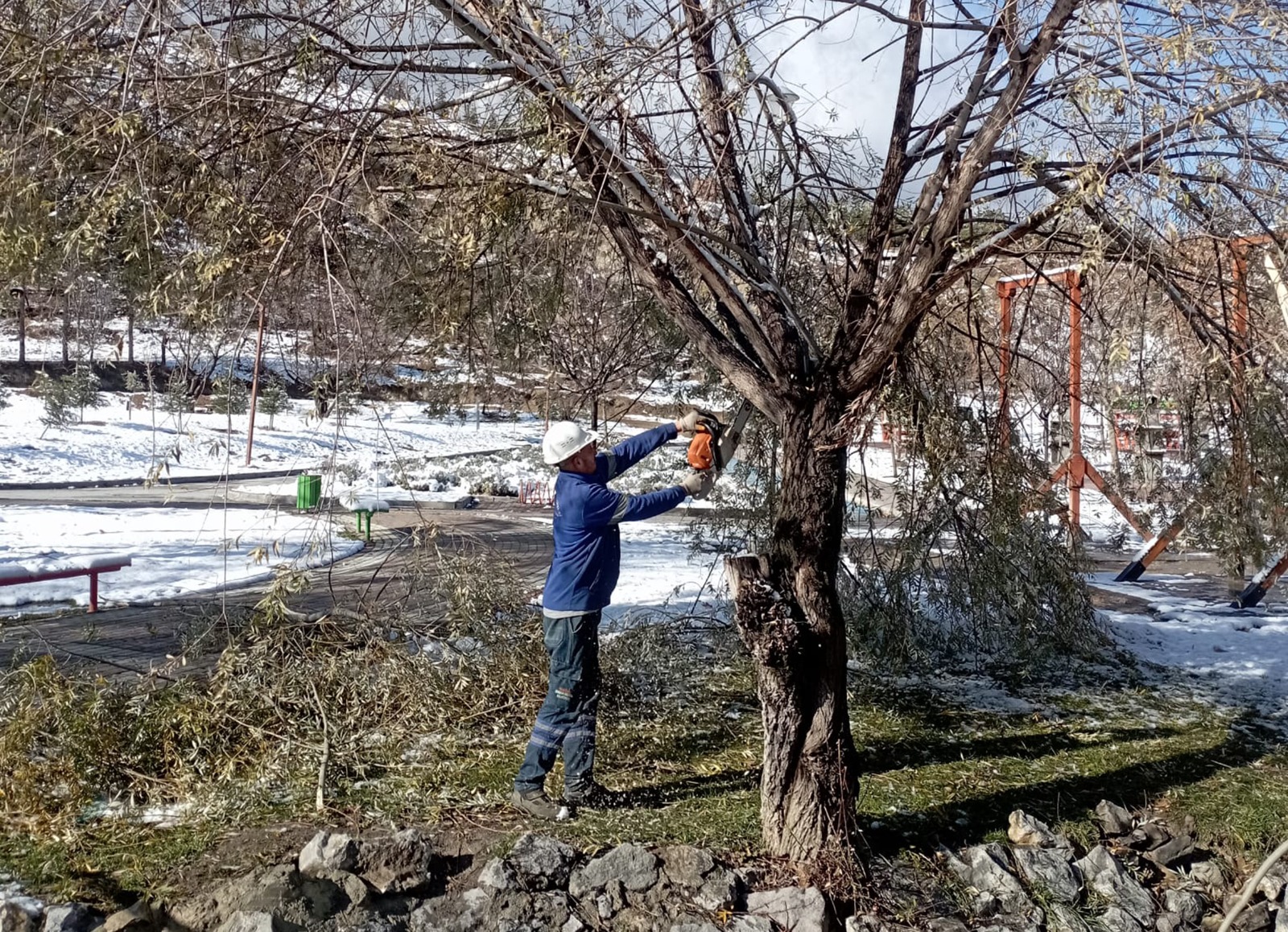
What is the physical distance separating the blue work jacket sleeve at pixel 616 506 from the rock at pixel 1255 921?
2910 mm

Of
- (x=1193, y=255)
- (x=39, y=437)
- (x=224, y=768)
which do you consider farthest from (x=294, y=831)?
(x=39, y=437)

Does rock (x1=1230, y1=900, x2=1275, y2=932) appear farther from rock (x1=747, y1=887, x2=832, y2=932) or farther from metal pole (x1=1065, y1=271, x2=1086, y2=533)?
metal pole (x1=1065, y1=271, x2=1086, y2=533)

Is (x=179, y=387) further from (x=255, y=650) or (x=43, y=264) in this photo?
(x=255, y=650)

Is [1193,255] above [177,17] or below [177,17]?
below

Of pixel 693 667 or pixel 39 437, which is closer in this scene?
pixel 693 667

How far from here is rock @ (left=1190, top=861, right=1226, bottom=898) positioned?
425 cm

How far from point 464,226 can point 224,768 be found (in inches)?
110

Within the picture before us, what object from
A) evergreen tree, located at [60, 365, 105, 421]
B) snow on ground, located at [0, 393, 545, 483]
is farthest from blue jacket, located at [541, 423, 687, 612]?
evergreen tree, located at [60, 365, 105, 421]

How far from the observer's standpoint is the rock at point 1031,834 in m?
4.27

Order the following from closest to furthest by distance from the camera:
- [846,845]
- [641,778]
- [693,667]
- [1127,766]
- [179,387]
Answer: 1. [846,845]
2. [179,387]
3. [641,778]
4. [1127,766]
5. [693,667]

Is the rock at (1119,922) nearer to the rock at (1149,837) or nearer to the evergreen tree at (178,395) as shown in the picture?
the rock at (1149,837)

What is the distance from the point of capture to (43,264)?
4516 mm

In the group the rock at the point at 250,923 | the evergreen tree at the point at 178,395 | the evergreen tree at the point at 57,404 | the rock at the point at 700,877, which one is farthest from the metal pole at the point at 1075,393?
the evergreen tree at the point at 57,404

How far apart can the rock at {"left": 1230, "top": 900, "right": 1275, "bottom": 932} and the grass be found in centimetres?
30
